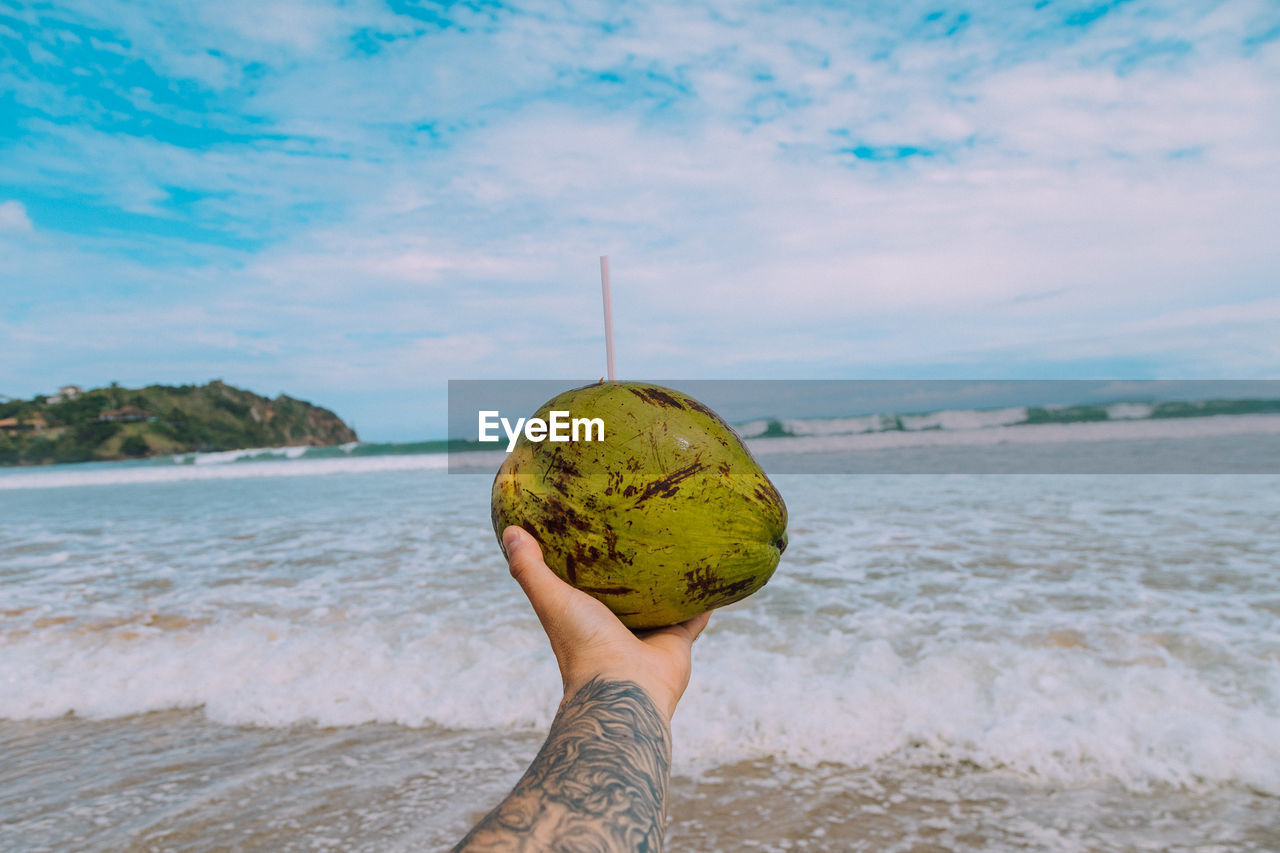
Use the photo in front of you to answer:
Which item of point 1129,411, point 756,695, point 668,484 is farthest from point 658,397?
point 1129,411

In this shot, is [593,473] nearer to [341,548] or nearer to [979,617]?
[979,617]

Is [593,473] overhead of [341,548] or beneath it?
overhead

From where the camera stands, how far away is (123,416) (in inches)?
1345

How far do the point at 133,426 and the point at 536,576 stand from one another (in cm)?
3925

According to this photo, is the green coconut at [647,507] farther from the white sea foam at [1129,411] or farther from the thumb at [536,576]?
the white sea foam at [1129,411]

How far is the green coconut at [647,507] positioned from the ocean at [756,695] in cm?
131

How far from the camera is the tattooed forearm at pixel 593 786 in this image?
37.4 inches

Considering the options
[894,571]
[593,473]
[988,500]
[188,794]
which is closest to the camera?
[593,473]

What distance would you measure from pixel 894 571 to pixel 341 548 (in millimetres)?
4919

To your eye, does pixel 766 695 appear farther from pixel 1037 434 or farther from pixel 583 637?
pixel 1037 434

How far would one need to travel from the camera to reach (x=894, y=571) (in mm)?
5211

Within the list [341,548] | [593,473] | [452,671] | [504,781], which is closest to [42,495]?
[341,548]

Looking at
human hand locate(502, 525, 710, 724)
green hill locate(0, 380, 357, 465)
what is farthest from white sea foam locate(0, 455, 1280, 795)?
green hill locate(0, 380, 357, 465)

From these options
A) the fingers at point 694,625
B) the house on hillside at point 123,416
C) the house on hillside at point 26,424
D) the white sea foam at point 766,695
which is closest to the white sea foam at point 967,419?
the white sea foam at point 766,695
